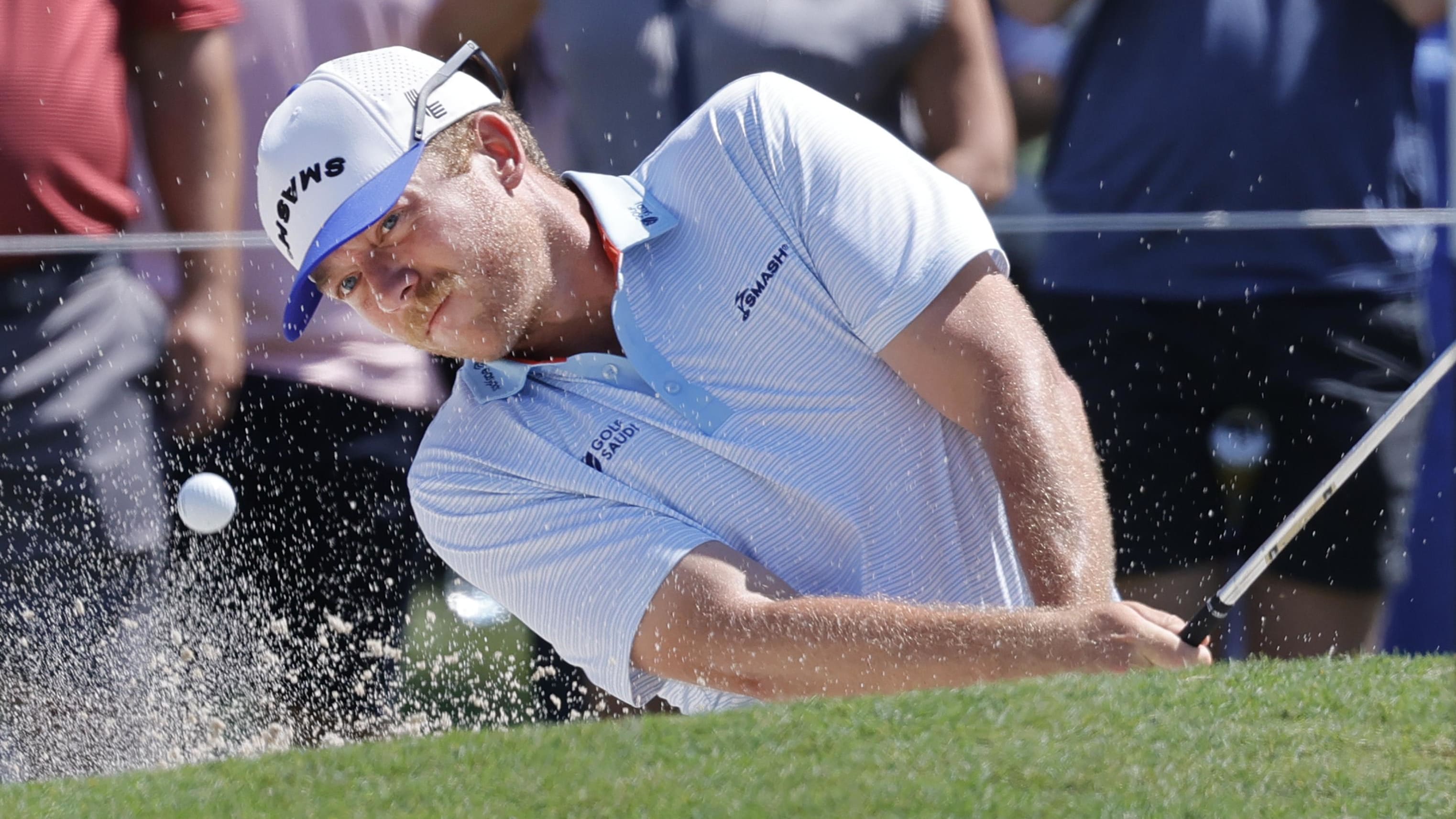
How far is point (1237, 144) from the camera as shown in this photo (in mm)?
2891

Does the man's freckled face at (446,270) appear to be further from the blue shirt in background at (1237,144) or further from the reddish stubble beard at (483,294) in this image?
the blue shirt in background at (1237,144)

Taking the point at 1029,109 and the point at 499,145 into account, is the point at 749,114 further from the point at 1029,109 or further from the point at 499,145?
the point at 1029,109

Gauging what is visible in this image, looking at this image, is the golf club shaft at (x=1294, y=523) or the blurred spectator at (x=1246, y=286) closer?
the golf club shaft at (x=1294, y=523)

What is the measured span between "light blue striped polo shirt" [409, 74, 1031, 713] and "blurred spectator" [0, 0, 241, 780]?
2.24ft

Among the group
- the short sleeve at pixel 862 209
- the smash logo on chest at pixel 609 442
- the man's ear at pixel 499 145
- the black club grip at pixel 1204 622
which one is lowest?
the smash logo on chest at pixel 609 442

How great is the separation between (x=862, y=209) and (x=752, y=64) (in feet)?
2.51

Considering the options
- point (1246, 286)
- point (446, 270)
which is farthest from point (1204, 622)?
point (1246, 286)

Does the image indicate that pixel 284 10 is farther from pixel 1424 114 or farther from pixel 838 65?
pixel 1424 114

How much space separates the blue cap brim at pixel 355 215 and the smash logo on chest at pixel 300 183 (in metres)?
0.05

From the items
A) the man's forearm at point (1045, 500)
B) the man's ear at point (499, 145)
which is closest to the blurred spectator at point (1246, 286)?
the man's forearm at point (1045, 500)

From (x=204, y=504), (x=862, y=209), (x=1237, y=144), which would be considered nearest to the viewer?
(x=862, y=209)

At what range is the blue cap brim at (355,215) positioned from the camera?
6.66 feet

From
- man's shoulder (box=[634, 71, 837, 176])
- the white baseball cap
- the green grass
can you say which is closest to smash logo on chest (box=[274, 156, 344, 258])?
the white baseball cap

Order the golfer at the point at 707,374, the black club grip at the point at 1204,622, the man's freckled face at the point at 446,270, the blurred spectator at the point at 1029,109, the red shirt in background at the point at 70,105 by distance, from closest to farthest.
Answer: the black club grip at the point at 1204,622
the golfer at the point at 707,374
the man's freckled face at the point at 446,270
the red shirt in background at the point at 70,105
the blurred spectator at the point at 1029,109
